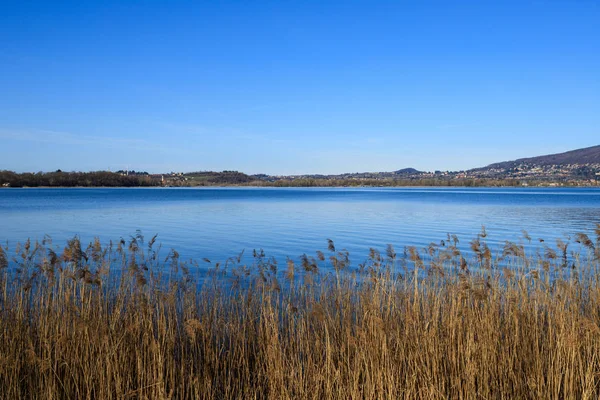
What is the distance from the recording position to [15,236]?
69.6 ft

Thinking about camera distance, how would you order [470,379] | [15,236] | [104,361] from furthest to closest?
[15,236] → [104,361] → [470,379]

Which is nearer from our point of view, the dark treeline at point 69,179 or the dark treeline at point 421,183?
the dark treeline at point 69,179

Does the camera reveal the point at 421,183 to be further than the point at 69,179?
Yes

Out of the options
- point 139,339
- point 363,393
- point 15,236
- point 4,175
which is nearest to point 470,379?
point 363,393

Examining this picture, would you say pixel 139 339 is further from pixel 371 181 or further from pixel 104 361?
pixel 371 181

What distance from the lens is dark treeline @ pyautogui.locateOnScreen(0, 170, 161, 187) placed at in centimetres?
12000

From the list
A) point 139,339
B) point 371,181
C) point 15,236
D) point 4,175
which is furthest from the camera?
point 371,181

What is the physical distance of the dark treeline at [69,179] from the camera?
120m

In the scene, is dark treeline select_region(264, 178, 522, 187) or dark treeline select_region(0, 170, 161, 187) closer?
dark treeline select_region(0, 170, 161, 187)

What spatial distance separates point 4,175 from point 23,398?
13515 cm

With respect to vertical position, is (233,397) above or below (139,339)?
below

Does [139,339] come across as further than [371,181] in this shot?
No

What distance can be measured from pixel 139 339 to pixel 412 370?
3.14 metres

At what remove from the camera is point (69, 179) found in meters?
131
